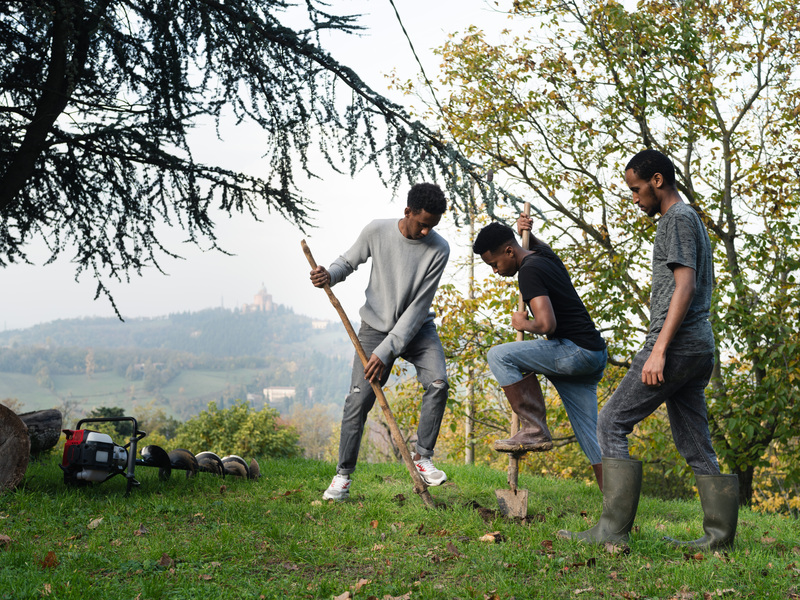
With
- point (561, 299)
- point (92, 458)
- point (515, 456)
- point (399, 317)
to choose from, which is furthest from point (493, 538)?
point (92, 458)

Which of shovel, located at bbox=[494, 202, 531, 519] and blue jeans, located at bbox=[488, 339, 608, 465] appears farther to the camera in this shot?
shovel, located at bbox=[494, 202, 531, 519]

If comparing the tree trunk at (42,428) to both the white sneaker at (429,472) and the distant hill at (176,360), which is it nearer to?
the white sneaker at (429,472)

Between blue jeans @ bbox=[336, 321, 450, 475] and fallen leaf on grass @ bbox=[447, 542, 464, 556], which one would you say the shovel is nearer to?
blue jeans @ bbox=[336, 321, 450, 475]

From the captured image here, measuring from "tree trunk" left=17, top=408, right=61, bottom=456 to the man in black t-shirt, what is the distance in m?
6.65

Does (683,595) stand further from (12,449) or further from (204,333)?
(204,333)

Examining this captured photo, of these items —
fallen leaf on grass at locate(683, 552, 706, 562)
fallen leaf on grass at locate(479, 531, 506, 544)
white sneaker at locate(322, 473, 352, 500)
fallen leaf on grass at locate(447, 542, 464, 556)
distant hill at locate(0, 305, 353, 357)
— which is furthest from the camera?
distant hill at locate(0, 305, 353, 357)

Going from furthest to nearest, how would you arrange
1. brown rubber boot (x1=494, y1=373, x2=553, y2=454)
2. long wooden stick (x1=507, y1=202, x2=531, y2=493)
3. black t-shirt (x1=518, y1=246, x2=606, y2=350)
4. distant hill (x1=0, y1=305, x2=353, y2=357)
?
distant hill (x1=0, y1=305, x2=353, y2=357), long wooden stick (x1=507, y1=202, x2=531, y2=493), brown rubber boot (x1=494, y1=373, x2=553, y2=454), black t-shirt (x1=518, y1=246, x2=606, y2=350)

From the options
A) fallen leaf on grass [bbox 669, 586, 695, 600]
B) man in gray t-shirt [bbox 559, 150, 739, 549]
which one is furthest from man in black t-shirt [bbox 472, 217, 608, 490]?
fallen leaf on grass [bbox 669, 586, 695, 600]

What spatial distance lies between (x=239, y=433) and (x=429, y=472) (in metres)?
8.58

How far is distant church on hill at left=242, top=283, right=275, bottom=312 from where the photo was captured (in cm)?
12925

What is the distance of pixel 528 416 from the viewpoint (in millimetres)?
4430

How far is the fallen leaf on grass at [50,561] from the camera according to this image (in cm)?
357

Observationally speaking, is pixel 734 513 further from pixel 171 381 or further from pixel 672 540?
pixel 171 381

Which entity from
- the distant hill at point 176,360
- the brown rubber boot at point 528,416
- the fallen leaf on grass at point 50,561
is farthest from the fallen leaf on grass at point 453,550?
the distant hill at point 176,360
